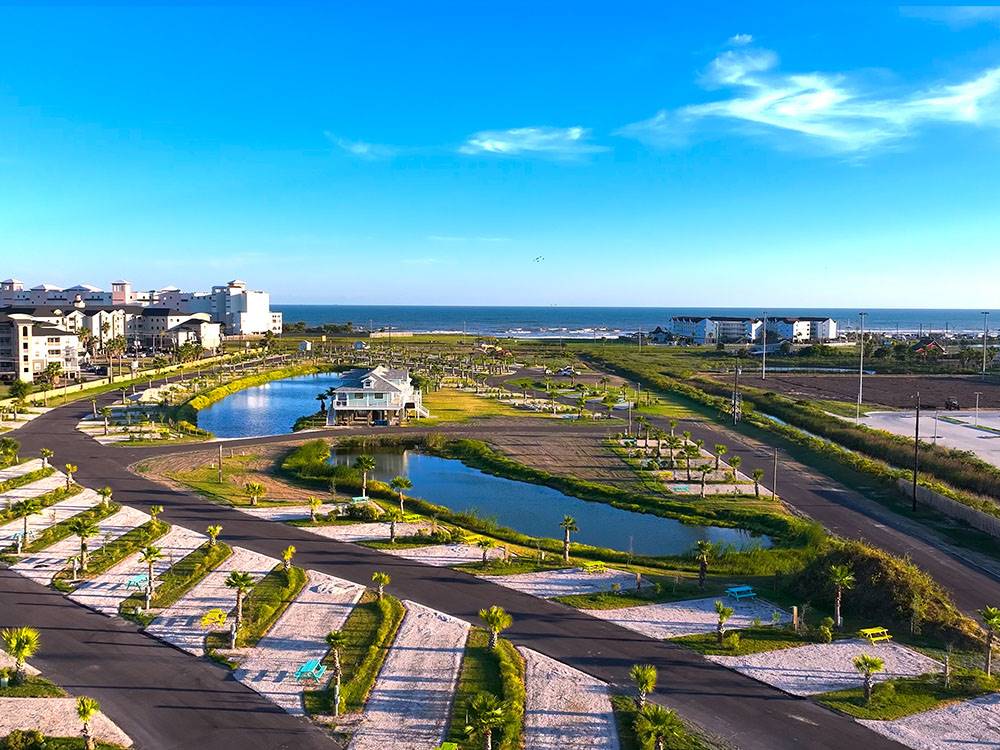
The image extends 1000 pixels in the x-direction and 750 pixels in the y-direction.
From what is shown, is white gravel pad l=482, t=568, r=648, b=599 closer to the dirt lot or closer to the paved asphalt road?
the paved asphalt road

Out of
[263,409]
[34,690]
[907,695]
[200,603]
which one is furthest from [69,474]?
[907,695]

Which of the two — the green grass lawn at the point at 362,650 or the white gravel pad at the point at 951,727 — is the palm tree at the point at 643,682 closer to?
the white gravel pad at the point at 951,727

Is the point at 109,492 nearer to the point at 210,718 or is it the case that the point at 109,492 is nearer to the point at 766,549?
the point at 210,718

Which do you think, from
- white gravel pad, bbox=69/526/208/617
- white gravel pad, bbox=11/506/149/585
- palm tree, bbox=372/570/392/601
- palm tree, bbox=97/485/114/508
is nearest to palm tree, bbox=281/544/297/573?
palm tree, bbox=372/570/392/601

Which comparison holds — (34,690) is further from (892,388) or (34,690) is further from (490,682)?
(892,388)

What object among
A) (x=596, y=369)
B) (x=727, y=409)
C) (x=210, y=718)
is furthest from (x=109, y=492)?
(x=596, y=369)

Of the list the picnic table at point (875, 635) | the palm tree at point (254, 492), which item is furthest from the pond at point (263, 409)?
the picnic table at point (875, 635)
